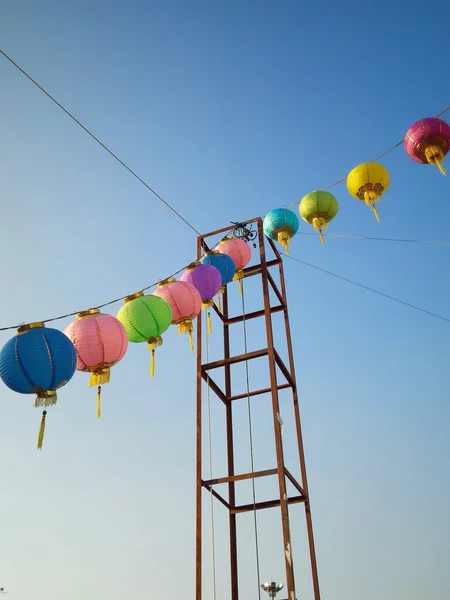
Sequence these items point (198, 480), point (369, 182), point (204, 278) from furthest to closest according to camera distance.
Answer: point (369, 182)
point (204, 278)
point (198, 480)

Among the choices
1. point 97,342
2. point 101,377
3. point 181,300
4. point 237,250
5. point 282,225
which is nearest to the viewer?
point 97,342

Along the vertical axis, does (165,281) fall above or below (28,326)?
above

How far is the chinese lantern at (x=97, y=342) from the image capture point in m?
4.41

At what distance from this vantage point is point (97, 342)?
14.5ft

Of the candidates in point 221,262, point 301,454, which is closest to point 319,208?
point 221,262

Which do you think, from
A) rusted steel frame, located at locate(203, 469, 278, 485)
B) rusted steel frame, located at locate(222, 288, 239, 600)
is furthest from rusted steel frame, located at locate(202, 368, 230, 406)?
rusted steel frame, located at locate(203, 469, 278, 485)

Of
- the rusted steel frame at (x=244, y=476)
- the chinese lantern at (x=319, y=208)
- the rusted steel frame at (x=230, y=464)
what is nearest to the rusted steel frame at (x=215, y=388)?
the rusted steel frame at (x=230, y=464)

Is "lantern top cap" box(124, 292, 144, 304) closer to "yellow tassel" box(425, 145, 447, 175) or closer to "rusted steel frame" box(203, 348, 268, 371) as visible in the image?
"rusted steel frame" box(203, 348, 268, 371)

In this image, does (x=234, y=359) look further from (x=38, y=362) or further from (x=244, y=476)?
(x=38, y=362)

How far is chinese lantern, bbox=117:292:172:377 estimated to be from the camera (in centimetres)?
486

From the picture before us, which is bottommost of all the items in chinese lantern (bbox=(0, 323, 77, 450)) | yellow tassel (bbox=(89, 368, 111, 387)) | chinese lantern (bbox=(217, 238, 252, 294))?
chinese lantern (bbox=(0, 323, 77, 450))

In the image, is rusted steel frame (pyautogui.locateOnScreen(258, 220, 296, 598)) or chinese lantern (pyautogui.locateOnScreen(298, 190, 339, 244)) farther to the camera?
chinese lantern (pyautogui.locateOnScreen(298, 190, 339, 244))

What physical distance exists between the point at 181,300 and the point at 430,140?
3224 mm

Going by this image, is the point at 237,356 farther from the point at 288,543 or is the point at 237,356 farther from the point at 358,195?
the point at 358,195
